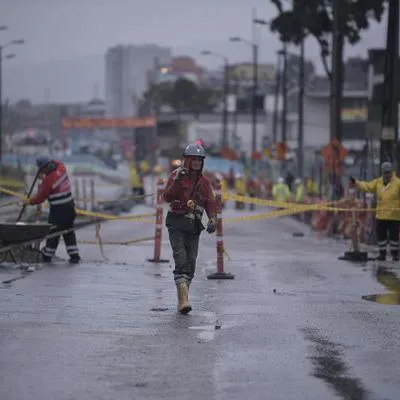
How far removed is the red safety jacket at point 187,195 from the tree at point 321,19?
3732 centimetres

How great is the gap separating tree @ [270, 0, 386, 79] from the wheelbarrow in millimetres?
33181

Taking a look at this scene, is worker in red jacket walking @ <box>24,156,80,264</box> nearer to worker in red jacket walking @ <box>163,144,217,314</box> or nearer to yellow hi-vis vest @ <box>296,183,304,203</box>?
worker in red jacket walking @ <box>163,144,217,314</box>

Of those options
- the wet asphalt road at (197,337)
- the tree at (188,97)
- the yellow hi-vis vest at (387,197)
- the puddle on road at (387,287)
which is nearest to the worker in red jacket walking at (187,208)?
the wet asphalt road at (197,337)

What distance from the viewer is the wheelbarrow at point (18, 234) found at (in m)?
17.9

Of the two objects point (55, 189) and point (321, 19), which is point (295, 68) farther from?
point (55, 189)

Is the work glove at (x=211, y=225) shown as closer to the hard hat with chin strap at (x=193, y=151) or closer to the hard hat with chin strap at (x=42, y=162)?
the hard hat with chin strap at (x=193, y=151)

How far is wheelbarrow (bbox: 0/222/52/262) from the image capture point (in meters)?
17.9

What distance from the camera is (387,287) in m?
16.8

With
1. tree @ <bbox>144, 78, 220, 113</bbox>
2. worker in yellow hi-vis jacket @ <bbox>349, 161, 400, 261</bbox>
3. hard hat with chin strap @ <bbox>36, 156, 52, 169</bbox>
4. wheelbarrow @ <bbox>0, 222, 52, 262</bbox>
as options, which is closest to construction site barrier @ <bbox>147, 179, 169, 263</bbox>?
hard hat with chin strap @ <bbox>36, 156, 52, 169</bbox>

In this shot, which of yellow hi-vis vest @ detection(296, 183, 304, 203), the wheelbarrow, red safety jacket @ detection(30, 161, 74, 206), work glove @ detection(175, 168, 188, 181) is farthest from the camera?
yellow hi-vis vest @ detection(296, 183, 304, 203)

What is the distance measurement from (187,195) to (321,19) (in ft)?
138

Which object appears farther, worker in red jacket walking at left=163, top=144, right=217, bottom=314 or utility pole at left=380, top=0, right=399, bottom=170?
utility pole at left=380, top=0, right=399, bottom=170

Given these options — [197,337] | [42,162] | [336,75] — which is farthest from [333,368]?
[336,75]

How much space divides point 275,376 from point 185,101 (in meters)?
141
